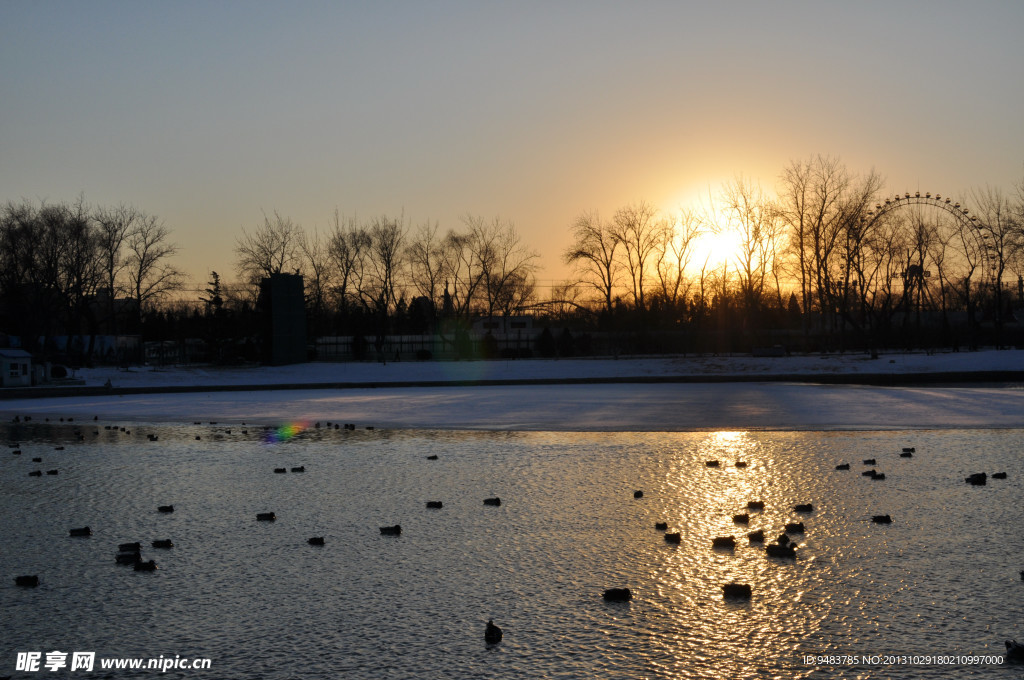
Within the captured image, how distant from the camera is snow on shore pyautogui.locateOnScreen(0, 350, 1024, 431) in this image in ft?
57.8

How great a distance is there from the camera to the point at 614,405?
22266 mm

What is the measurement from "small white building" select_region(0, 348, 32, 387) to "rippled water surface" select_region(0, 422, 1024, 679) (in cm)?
2615

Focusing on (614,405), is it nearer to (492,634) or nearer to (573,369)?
(492,634)

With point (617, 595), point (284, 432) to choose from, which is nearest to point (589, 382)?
point (284, 432)

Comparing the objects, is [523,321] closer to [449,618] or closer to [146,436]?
[146,436]

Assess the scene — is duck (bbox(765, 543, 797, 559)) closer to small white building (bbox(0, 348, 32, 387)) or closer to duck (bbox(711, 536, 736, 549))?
duck (bbox(711, 536, 736, 549))

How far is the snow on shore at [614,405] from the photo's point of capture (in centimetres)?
1761

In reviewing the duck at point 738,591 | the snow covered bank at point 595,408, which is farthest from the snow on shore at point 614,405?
the duck at point 738,591

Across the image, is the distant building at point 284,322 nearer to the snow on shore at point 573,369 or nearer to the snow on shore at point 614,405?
the snow on shore at point 573,369

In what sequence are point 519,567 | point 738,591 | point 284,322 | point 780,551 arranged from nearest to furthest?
point 738,591 → point 519,567 → point 780,551 → point 284,322

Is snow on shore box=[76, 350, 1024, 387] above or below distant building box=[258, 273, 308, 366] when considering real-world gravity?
below

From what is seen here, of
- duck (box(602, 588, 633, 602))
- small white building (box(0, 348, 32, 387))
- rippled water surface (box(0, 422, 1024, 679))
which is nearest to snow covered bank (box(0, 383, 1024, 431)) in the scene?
rippled water surface (box(0, 422, 1024, 679))

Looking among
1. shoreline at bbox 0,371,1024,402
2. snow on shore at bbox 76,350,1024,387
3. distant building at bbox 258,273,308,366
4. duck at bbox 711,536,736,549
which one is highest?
distant building at bbox 258,273,308,366

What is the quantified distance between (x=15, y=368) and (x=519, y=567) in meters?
35.1
